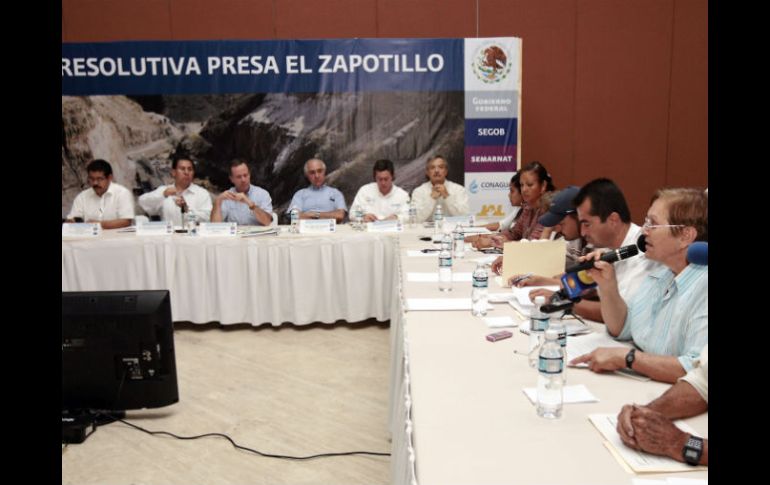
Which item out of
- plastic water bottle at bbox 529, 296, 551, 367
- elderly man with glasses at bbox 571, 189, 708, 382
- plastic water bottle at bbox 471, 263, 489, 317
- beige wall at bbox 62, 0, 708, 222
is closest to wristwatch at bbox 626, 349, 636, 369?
elderly man with glasses at bbox 571, 189, 708, 382

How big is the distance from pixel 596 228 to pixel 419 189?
2890mm

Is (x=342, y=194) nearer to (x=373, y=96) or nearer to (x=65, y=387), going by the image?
(x=373, y=96)

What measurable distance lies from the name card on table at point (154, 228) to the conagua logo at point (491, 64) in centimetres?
300

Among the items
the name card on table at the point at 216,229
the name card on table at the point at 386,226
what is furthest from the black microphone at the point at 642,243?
the name card on table at the point at 216,229

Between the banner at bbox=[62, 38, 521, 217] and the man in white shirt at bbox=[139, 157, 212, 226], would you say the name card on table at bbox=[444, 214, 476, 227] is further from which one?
the man in white shirt at bbox=[139, 157, 212, 226]

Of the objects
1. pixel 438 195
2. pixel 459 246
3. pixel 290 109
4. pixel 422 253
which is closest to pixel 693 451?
pixel 459 246

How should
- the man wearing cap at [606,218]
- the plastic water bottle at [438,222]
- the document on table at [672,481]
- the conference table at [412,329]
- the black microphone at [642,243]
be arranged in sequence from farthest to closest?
the plastic water bottle at [438,222], the man wearing cap at [606,218], the black microphone at [642,243], the conference table at [412,329], the document on table at [672,481]

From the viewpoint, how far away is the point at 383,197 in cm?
500

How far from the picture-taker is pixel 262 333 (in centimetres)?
401

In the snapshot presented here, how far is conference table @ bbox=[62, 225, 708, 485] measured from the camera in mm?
1054

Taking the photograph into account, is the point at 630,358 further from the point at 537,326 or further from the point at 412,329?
the point at 412,329

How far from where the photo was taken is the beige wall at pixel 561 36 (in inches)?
219

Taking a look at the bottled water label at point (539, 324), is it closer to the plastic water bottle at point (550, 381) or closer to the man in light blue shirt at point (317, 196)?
the plastic water bottle at point (550, 381)

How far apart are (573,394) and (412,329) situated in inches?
26.2
